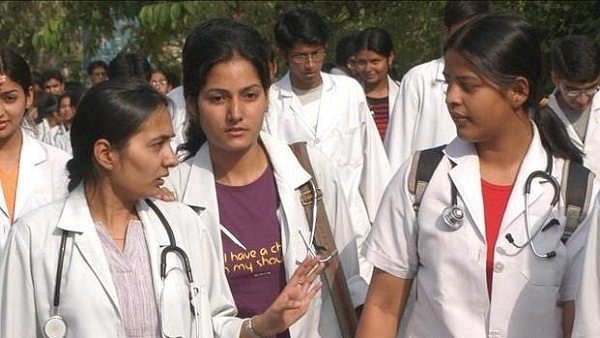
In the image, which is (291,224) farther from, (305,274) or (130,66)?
(130,66)

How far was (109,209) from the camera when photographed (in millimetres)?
4160

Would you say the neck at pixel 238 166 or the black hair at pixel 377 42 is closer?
the neck at pixel 238 166

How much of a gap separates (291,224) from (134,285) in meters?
0.70

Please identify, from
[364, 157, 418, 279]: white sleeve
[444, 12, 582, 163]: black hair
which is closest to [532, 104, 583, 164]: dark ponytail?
[444, 12, 582, 163]: black hair

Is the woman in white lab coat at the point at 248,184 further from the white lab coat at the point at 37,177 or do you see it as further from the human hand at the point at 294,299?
the white lab coat at the point at 37,177

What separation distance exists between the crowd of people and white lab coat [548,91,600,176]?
2300 millimetres

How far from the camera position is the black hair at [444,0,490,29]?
7.80m

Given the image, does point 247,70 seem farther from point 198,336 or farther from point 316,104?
point 316,104

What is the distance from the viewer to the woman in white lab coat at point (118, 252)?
396cm

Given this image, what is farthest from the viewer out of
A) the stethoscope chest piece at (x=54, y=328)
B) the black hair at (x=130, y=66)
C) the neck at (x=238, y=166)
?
the black hair at (x=130, y=66)

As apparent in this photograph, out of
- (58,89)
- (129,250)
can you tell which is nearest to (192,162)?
(129,250)

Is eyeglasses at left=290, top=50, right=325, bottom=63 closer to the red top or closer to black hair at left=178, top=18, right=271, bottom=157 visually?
black hair at left=178, top=18, right=271, bottom=157

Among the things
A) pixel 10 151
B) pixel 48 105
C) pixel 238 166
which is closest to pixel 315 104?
pixel 10 151

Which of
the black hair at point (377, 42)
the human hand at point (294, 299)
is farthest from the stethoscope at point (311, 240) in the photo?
the black hair at point (377, 42)
